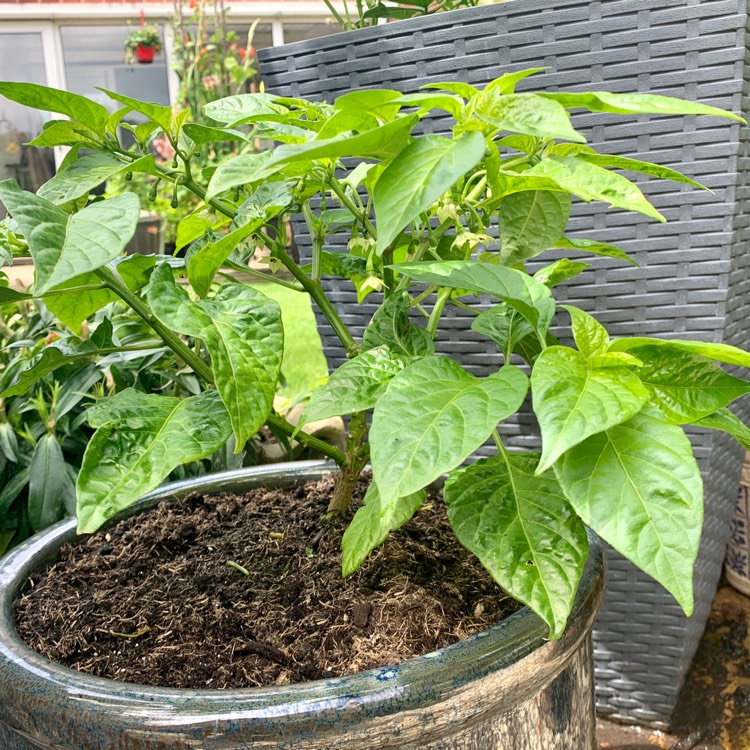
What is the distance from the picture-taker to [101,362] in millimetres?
1362

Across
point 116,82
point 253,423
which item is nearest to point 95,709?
point 253,423

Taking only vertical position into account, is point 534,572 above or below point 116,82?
below

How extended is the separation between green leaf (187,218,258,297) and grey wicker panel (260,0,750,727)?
60 cm

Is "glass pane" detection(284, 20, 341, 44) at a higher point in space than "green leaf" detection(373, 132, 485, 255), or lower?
higher

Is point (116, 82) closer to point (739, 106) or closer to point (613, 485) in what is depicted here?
point (739, 106)

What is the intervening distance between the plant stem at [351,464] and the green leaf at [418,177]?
322mm

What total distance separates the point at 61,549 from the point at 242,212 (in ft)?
1.52

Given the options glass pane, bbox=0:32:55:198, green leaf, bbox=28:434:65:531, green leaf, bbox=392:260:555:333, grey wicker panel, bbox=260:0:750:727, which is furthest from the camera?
glass pane, bbox=0:32:55:198

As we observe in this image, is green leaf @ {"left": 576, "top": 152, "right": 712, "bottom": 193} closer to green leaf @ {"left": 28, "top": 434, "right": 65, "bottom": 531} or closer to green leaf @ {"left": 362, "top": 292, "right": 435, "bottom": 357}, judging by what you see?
green leaf @ {"left": 362, "top": 292, "right": 435, "bottom": 357}

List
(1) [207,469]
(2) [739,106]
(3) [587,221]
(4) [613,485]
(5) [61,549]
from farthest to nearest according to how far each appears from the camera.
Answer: (1) [207,469] → (3) [587,221] → (2) [739,106] → (5) [61,549] → (4) [613,485]

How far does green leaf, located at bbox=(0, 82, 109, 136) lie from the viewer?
0.57 m

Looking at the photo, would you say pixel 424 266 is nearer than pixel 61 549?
Yes

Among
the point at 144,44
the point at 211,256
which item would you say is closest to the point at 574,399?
the point at 211,256

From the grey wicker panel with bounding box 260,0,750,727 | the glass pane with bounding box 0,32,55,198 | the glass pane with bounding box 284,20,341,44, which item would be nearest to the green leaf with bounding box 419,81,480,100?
the grey wicker panel with bounding box 260,0,750,727
